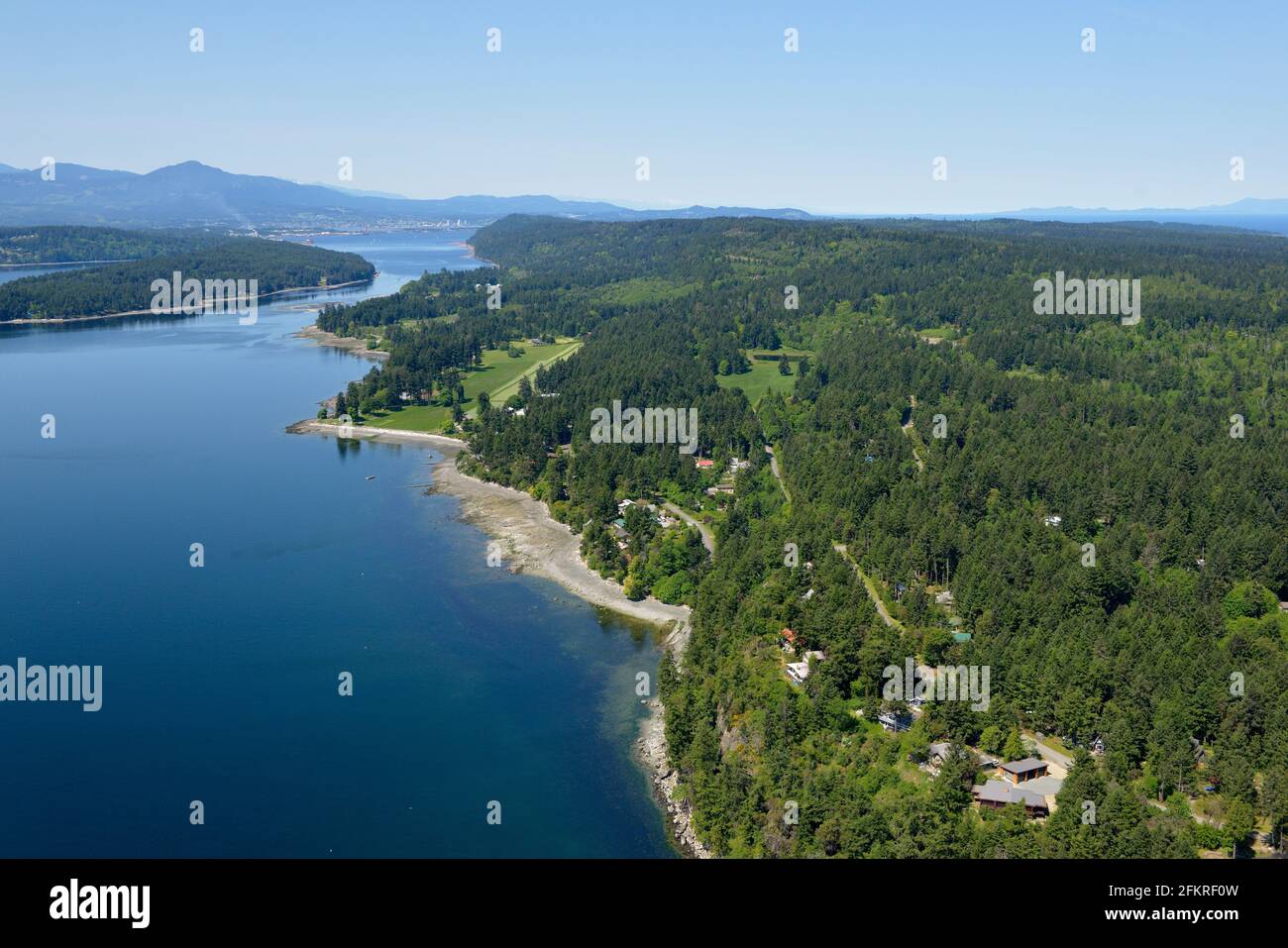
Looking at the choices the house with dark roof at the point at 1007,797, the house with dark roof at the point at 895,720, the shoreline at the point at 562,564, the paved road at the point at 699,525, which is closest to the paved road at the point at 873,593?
the house with dark roof at the point at 895,720

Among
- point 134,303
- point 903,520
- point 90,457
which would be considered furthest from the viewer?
point 134,303

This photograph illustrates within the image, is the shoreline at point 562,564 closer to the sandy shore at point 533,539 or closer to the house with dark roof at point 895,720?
the sandy shore at point 533,539

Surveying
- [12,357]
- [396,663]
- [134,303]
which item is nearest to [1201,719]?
[396,663]

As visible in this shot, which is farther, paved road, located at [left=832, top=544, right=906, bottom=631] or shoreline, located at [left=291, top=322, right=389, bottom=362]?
shoreline, located at [left=291, top=322, right=389, bottom=362]

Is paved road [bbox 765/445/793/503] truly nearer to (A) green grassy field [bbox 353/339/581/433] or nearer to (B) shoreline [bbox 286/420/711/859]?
(B) shoreline [bbox 286/420/711/859]

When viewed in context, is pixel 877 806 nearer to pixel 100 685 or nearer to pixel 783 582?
pixel 783 582

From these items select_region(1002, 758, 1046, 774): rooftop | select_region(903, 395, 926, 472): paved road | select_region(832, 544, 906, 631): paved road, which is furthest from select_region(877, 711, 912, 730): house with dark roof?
select_region(903, 395, 926, 472): paved road
